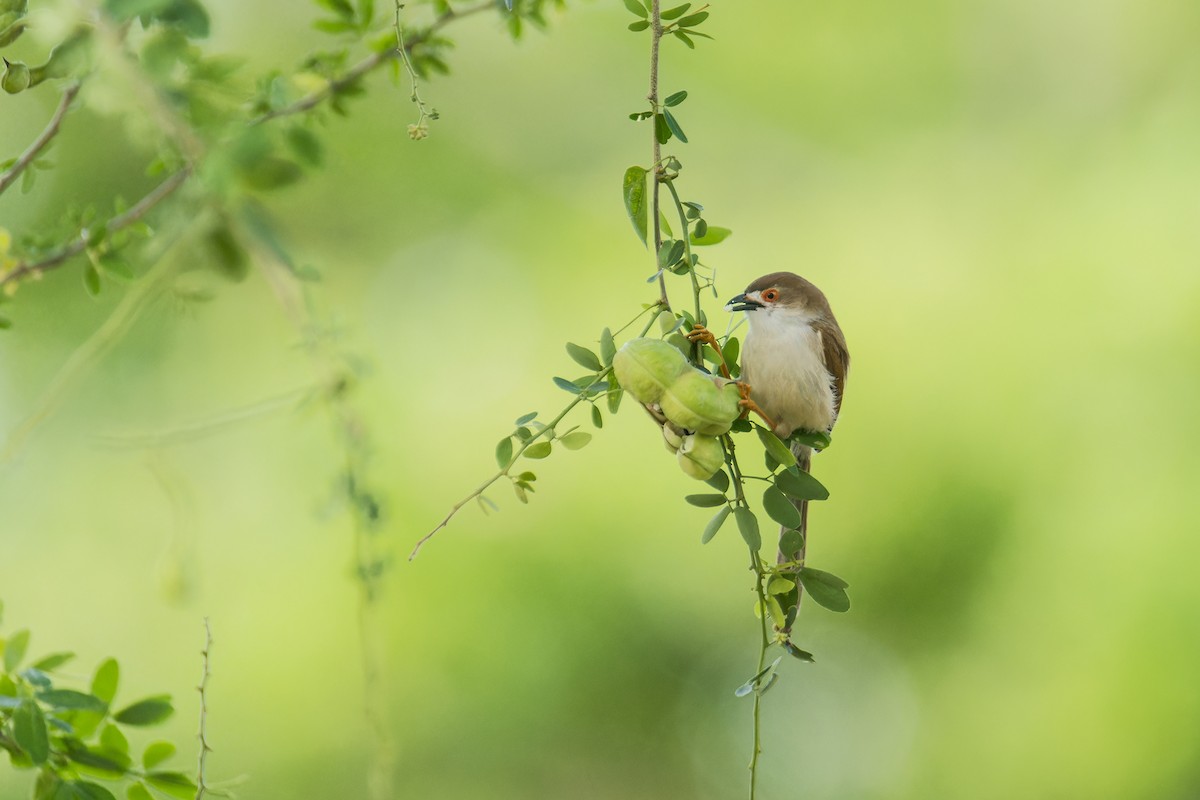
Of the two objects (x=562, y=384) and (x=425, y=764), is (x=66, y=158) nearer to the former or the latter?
(x=425, y=764)

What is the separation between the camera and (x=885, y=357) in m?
4.34

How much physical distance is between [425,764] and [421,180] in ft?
8.18

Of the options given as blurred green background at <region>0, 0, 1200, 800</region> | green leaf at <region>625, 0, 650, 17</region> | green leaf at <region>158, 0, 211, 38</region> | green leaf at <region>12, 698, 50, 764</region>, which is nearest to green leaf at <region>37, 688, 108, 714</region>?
green leaf at <region>12, 698, 50, 764</region>

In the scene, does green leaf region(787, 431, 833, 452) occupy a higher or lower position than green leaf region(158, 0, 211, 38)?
higher

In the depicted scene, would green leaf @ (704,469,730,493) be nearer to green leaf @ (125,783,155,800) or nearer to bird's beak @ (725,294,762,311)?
green leaf @ (125,783,155,800)

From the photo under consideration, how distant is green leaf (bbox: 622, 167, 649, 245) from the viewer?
3.28ft

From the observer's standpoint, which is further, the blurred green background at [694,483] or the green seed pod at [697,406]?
the blurred green background at [694,483]

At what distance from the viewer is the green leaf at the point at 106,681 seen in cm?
101

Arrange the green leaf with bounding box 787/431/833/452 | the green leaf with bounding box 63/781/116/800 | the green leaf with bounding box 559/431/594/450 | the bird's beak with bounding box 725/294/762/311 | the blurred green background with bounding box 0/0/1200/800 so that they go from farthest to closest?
the blurred green background with bounding box 0/0/1200/800
the bird's beak with bounding box 725/294/762/311
the green leaf with bounding box 787/431/833/452
the green leaf with bounding box 559/431/594/450
the green leaf with bounding box 63/781/116/800

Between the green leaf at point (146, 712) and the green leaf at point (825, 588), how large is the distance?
0.58m

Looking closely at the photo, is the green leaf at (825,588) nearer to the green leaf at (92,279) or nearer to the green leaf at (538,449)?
the green leaf at (538,449)

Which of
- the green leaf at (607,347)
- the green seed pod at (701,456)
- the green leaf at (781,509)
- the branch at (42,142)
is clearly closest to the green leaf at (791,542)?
the green leaf at (781,509)

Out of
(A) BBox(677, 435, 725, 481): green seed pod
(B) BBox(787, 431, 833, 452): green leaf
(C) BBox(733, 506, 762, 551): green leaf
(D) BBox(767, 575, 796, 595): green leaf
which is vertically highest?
(B) BBox(787, 431, 833, 452): green leaf

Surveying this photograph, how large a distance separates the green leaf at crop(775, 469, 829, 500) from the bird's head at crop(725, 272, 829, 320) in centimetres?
81
